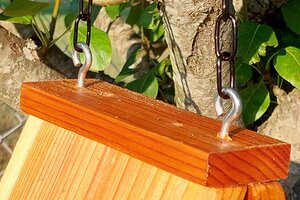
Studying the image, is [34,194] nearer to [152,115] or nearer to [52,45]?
[152,115]

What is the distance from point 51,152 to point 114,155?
16cm

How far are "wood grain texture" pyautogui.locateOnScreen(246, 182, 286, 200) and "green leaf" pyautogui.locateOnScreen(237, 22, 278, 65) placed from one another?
791 millimetres

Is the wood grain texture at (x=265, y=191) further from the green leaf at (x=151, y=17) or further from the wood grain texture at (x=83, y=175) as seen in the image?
the green leaf at (x=151, y=17)

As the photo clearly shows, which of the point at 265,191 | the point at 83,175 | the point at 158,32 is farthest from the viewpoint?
the point at 158,32

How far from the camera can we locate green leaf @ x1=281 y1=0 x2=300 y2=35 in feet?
6.68

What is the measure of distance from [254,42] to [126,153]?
0.78m

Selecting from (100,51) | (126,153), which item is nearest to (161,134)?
(126,153)

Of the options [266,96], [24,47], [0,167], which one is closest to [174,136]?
[266,96]

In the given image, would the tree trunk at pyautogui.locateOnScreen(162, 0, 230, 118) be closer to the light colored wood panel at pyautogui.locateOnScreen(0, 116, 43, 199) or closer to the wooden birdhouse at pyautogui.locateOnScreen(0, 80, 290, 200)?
the wooden birdhouse at pyautogui.locateOnScreen(0, 80, 290, 200)

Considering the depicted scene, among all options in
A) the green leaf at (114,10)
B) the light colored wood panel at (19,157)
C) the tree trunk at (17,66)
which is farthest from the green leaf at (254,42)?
the light colored wood panel at (19,157)

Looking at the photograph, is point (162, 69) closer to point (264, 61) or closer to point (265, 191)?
point (264, 61)

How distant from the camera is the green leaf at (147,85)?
6.81 feet

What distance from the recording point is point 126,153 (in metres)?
1.17

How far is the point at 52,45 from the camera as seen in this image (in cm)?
213
